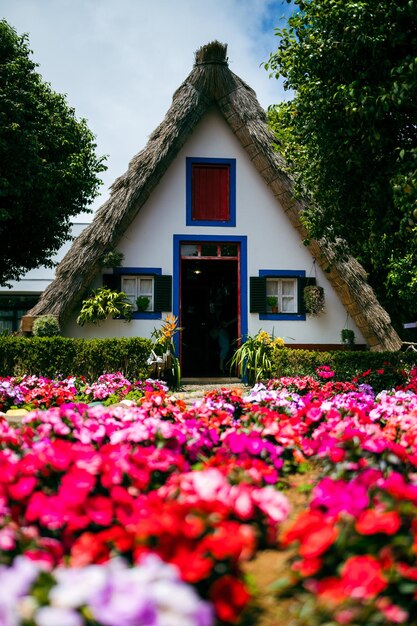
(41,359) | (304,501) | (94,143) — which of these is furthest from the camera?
(94,143)

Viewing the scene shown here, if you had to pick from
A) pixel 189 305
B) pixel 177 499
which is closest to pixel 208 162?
pixel 189 305

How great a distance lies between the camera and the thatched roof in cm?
1000

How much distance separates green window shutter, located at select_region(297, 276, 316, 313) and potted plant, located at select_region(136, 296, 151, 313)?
310 centimetres

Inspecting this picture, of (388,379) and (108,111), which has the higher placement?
(108,111)

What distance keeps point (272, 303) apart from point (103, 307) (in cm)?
344

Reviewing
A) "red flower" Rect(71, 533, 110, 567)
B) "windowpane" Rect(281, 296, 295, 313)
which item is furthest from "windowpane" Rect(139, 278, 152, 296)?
"red flower" Rect(71, 533, 110, 567)

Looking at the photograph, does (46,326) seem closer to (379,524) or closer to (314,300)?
(314,300)

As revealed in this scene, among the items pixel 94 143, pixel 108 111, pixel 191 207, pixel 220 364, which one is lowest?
pixel 220 364

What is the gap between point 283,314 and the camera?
10.9 metres

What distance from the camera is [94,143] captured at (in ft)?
63.5

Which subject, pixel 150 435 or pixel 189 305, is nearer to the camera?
pixel 150 435

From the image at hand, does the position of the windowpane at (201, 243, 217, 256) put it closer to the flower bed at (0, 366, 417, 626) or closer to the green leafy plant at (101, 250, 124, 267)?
the green leafy plant at (101, 250, 124, 267)

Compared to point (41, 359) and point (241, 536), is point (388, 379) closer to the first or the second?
point (41, 359)

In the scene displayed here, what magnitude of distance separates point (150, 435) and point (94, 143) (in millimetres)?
18532
